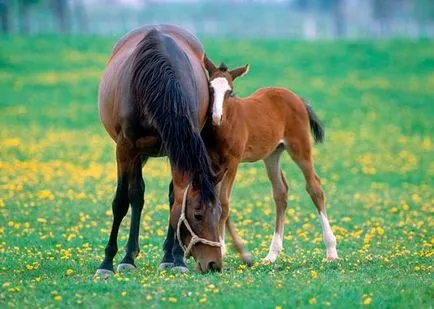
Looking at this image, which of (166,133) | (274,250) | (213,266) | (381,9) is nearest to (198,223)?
(213,266)

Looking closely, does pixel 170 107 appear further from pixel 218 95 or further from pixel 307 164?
pixel 307 164

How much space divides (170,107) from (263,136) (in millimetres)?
2068

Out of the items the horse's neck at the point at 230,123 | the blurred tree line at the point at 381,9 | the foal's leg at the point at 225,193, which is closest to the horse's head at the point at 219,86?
the horse's neck at the point at 230,123

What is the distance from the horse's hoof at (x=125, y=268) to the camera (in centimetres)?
962

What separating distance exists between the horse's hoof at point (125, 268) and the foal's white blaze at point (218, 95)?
5.37 feet

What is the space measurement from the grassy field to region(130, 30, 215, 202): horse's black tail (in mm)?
973

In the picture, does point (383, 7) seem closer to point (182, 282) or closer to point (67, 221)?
point (67, 221)

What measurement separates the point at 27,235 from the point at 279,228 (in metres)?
3.56

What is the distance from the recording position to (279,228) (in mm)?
10930

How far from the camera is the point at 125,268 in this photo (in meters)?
9.66

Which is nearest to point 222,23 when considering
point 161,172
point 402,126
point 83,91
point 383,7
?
point 383,7

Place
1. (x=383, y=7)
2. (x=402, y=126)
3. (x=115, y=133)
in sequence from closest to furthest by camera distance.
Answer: (x=115, y=133) < (x=402, y=126) < (x=383, y=7)

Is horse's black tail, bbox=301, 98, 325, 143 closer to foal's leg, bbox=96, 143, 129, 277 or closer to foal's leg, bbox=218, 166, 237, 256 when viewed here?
foal's leg, bbox=218, 166, 237, 256

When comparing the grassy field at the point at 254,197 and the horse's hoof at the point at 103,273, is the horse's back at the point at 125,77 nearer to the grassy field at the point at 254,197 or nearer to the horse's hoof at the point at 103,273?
the horse's hoof at the point at 103,273
